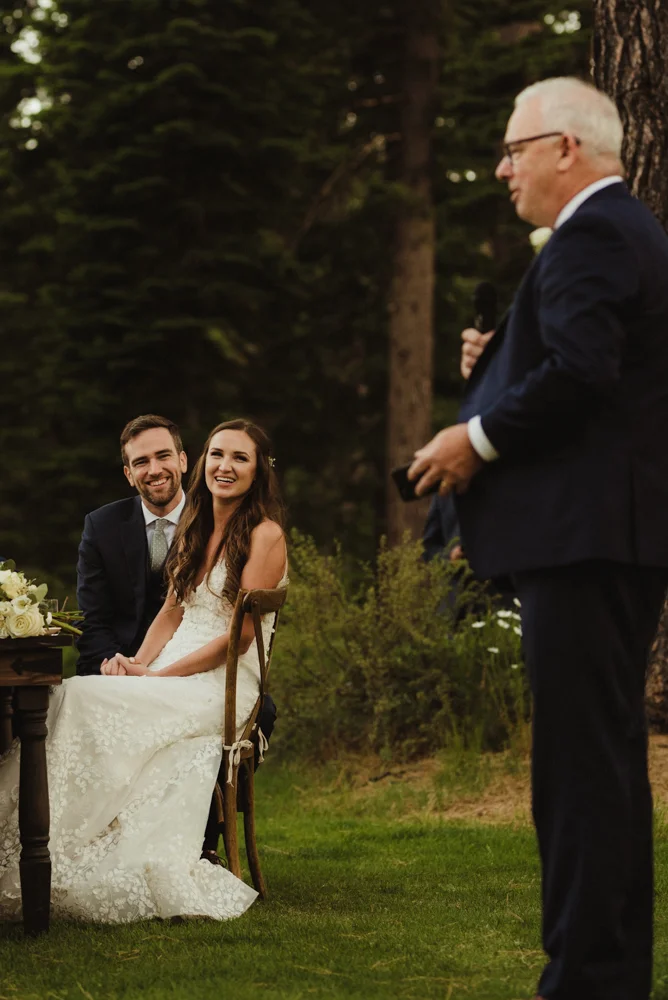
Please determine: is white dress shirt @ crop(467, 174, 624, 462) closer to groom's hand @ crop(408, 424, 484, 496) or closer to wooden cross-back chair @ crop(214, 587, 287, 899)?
groom's hand @ crop(408, 424, 484, 496)

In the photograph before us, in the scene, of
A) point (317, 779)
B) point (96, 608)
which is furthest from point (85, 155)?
point (96, 608)

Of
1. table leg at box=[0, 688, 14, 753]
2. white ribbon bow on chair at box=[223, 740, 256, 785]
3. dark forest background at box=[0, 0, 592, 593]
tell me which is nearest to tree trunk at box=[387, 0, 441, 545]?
dark forest background at box=[0, 0, 592, 593]

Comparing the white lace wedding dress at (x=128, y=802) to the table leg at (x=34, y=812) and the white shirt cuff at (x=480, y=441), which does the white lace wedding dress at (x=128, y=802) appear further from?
the white shirt cuff at (x=480, y=441)

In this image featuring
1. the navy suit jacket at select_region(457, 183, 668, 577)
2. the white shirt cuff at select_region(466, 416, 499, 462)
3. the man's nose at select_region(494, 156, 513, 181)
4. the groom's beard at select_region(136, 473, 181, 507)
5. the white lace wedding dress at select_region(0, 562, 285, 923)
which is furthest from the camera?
the groom's beard at select_region(136, 473, 181, 507)

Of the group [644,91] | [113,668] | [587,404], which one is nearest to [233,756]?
[113,668]

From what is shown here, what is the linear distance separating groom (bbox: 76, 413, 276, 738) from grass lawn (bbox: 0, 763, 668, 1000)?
1.15 metres

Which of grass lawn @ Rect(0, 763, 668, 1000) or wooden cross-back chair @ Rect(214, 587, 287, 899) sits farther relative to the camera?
wooden cross-back chair @ Rect(214, 587, 287, 899)

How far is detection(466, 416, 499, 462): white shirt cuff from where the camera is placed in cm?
306

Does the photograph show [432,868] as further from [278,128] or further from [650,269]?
[278,128]

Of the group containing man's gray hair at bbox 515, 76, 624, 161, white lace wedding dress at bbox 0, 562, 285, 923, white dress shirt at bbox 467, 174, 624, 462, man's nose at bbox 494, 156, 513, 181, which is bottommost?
white lace wedding dress at bbox 0, 562, 285, 923

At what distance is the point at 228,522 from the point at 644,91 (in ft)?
11.4

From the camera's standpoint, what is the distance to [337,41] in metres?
16.3

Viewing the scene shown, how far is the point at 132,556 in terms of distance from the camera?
5797mm

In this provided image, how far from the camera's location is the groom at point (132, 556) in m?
5.77
